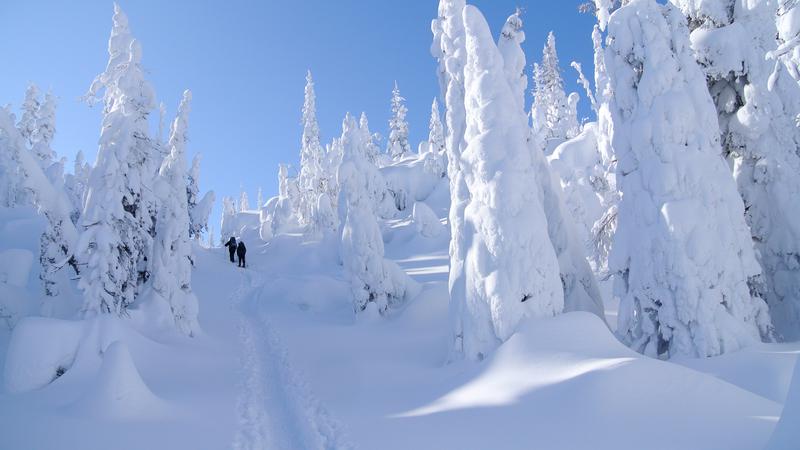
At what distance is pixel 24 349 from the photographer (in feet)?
33.9

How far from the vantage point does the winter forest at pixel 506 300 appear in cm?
725

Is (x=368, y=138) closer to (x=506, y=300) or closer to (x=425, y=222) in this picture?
(x=425, y=222)

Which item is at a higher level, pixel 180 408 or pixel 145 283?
pixel 145 283

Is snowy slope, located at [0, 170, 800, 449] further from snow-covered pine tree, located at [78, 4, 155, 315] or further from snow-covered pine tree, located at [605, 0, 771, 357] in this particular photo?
snow-covered pine tree, located at [78, 4, 155, 315]

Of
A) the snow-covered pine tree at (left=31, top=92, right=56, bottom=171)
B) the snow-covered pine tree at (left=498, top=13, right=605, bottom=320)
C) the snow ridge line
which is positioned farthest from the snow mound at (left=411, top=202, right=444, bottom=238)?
the snow-covered pine tree at (left=31, top=92, right=56, bottom=171)

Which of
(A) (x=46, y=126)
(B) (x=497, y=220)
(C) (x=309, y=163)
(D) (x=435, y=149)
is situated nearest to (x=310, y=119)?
(C) (x=309, y=163)

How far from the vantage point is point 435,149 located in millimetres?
61625

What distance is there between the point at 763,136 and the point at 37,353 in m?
18.6

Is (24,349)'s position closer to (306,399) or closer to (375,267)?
(306,399)

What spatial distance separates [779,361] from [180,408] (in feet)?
39.2

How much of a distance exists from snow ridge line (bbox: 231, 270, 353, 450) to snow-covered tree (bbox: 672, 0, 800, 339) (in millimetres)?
10718

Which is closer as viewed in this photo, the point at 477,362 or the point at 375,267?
the point at 477,362

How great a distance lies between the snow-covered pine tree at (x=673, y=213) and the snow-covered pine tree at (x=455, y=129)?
386cm

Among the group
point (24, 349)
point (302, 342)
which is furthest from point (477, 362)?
point (24, 349)
